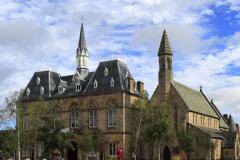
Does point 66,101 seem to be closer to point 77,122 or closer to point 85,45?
point 77,122

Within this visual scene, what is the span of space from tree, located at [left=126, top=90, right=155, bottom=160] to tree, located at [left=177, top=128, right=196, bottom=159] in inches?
252

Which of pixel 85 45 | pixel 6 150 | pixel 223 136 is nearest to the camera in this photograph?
pixel 6 150

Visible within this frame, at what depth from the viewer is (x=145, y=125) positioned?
5675 centimetres

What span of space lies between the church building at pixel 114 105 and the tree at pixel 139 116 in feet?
4.28

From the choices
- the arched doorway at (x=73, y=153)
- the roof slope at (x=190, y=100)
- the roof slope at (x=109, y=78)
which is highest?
the roof slope at (x=109, y=78)

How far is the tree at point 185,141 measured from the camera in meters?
55.0

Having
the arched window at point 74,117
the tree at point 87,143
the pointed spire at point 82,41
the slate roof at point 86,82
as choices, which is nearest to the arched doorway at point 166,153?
the slate roof at point 86,82

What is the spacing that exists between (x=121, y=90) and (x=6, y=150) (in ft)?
76.0

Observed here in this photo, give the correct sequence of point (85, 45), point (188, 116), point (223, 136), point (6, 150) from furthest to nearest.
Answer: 1. point (85, 45)
2. point (223, 136)
3. point (188, 116)
4. point (6, 150)

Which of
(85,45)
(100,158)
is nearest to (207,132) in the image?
(100,158)

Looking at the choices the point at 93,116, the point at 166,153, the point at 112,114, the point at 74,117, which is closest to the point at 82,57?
the point at 74,117

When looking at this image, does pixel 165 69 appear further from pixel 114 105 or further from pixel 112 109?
pixel 112 109

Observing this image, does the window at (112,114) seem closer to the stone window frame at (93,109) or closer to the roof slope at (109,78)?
the roof slope at (109,78)

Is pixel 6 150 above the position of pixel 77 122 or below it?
below
